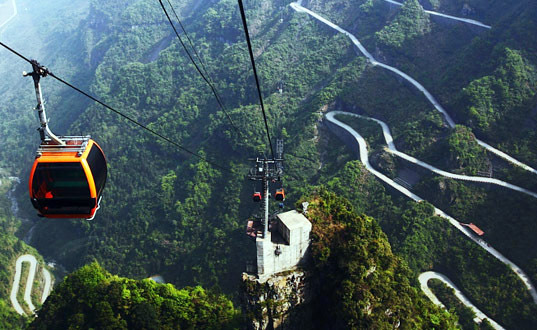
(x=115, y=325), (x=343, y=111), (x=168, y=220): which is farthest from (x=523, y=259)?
(x=168, y=220)

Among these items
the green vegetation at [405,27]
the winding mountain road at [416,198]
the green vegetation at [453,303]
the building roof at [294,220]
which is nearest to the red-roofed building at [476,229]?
the winding mountain road at [416,198]

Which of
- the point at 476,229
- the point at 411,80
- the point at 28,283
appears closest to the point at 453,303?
the point at 476,229

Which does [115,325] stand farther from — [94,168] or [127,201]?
[127,201]

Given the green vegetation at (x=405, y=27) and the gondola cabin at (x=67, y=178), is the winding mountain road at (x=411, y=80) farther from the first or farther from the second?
the gondola cabin at (x=67, y=178)

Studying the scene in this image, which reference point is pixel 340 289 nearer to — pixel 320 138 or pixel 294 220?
pixel 294 220

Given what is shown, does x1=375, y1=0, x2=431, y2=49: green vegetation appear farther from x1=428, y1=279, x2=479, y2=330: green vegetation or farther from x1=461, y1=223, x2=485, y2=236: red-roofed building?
x1=428, y1=279, x2=479, y2=330: green vegetation

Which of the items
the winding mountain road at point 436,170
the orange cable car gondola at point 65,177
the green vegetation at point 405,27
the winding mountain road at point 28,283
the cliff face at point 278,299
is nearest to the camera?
the orange cable car gondola at point 65,177
